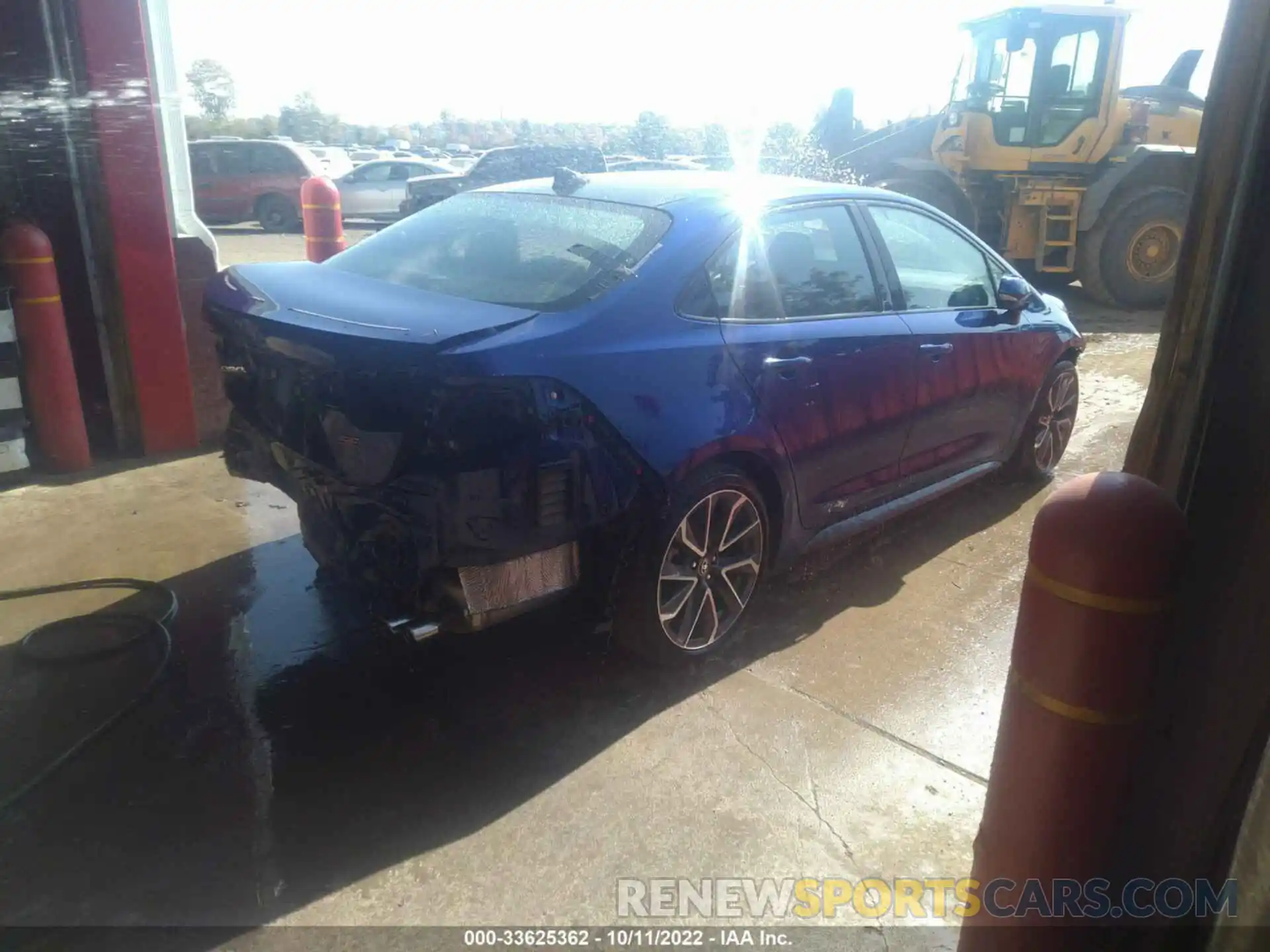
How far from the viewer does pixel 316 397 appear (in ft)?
9.48

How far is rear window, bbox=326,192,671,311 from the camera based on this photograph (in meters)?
3.23

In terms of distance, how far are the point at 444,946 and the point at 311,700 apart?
1.23 m

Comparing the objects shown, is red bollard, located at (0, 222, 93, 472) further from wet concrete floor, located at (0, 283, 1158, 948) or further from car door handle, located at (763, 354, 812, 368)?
car door handle, located at (763, 354, 812, 368)

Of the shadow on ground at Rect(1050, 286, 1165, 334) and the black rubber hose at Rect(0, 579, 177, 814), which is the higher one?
the black rubber hose at Rect(0, 579, 177, 814)

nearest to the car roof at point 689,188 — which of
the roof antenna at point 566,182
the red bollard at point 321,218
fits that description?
the roof antenna at point 566,182

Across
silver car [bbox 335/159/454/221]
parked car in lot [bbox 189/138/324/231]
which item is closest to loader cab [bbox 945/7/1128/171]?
silver car [bbox 335/159/454/221]

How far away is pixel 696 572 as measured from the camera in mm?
3438

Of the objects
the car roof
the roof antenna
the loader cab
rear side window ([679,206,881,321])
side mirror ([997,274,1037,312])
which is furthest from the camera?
the loader cab

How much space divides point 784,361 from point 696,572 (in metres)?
0.84

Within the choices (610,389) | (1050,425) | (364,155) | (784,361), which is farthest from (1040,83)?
(364,155)

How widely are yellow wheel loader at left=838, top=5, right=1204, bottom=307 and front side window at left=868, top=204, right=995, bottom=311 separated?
733cm

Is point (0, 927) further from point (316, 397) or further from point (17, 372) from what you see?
point (17, 372)

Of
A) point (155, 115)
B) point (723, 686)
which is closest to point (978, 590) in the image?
point (723, 686)

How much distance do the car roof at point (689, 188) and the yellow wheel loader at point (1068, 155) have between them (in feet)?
26.4
